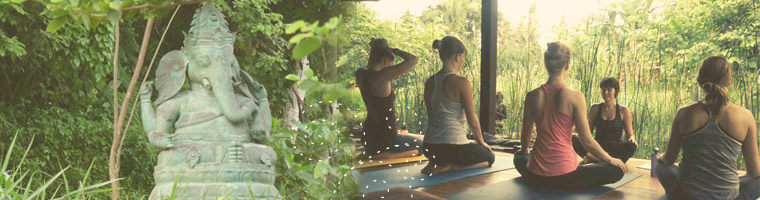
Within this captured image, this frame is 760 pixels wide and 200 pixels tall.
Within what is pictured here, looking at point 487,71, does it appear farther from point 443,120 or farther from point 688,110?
point 688,110

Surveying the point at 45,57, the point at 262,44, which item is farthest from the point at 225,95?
the point at 262,44

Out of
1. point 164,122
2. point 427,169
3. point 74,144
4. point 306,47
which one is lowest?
point 74,144

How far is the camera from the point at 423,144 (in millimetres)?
2047

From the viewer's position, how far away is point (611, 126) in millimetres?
1913

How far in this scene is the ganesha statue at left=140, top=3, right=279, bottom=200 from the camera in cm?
231

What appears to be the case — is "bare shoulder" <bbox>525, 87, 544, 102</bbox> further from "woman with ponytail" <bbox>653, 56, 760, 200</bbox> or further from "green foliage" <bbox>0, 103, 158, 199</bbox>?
"green foliage" <bbox>0, 103, 158, 199</bbox>

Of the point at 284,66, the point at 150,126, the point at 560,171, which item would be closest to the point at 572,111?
the point at 560,171

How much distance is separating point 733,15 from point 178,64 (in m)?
1.63

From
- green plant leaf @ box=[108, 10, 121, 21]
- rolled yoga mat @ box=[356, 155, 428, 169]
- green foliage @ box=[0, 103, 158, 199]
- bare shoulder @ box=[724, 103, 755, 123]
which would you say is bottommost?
green foliage @ box=[0, 103, 158, 199]

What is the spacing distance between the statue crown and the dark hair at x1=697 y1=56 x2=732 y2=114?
1439mm

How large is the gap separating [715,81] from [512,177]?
0.58m

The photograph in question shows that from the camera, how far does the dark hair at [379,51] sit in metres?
1.96

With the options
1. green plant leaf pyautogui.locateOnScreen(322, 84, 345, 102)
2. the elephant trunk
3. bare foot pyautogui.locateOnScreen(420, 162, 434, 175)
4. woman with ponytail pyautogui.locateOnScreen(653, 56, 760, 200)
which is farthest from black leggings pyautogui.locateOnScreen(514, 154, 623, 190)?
the elephant trunk

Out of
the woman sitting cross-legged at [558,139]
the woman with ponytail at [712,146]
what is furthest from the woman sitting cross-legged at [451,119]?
the woman with ponytail at [712,146]
